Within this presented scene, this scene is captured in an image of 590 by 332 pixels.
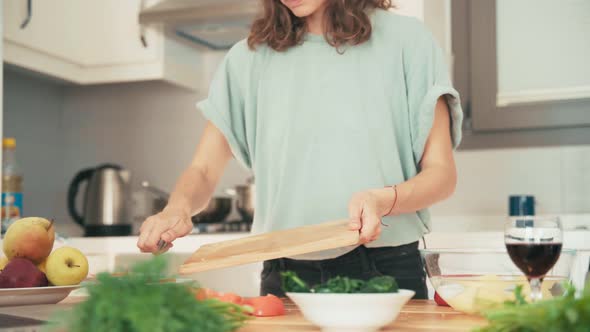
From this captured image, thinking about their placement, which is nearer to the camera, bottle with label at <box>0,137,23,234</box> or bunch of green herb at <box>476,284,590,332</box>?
bunch of green herb at <box>476,284,590,332</box>

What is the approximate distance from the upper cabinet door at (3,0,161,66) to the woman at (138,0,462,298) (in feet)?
4.93

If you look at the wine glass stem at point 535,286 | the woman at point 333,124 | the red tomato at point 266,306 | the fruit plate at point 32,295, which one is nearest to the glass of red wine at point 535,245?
the wine glass stem at point 535,286

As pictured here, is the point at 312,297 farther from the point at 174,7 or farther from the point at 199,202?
the point at 174,7

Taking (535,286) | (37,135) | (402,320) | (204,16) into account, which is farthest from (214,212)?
(535,286)

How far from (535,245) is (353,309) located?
22cm

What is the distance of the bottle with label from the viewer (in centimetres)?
263

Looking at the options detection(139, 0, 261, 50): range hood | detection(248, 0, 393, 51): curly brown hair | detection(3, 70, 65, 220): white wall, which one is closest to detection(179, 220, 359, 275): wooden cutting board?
detection(248, 0, 393, 51): curly brown hair

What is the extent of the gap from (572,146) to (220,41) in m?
1.43

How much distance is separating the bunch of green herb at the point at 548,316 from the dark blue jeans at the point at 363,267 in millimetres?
680

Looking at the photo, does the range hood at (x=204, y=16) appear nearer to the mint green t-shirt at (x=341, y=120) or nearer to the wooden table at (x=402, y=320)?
the mint green t-shirt at (x=341, y=120)

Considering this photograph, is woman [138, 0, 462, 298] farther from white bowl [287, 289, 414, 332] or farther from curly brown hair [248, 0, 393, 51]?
white bowl [287, 289, 414, 332]

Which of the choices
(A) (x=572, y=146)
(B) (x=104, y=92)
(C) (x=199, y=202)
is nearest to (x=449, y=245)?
(A) (x=572, y=146)

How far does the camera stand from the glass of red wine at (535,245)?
0.87 metres

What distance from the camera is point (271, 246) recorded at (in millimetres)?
1013
